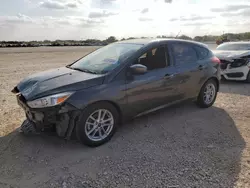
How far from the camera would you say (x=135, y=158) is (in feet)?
11.1

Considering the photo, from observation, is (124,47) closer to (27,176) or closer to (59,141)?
(59,141)

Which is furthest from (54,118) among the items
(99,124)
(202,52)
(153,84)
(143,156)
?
(202,52)

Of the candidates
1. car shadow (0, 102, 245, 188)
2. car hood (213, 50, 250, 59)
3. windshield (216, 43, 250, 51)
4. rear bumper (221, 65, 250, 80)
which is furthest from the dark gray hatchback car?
windshield (216, 43, 250, 51)

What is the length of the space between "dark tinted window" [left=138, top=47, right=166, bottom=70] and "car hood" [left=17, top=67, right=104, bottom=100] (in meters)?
0.96

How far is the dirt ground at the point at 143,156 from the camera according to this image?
2.89m

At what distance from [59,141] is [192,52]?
3.37 metres

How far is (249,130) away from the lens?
14.2 ft

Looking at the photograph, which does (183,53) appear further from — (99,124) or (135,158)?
(135,158)

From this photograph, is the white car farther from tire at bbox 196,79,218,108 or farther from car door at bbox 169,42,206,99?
car door at bbox 169,42,206,99

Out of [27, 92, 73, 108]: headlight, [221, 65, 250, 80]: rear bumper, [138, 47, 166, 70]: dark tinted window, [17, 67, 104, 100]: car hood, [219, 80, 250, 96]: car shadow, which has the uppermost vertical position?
[138, 47, 166, 70]: dark tinted window

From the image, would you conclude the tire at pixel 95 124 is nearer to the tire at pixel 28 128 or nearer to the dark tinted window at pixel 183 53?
the tire at pixel 28 128

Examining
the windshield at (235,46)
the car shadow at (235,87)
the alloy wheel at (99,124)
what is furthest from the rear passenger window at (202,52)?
the windshield at (235,46)

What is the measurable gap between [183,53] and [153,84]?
122cm

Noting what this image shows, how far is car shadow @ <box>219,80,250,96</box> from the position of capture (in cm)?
714
